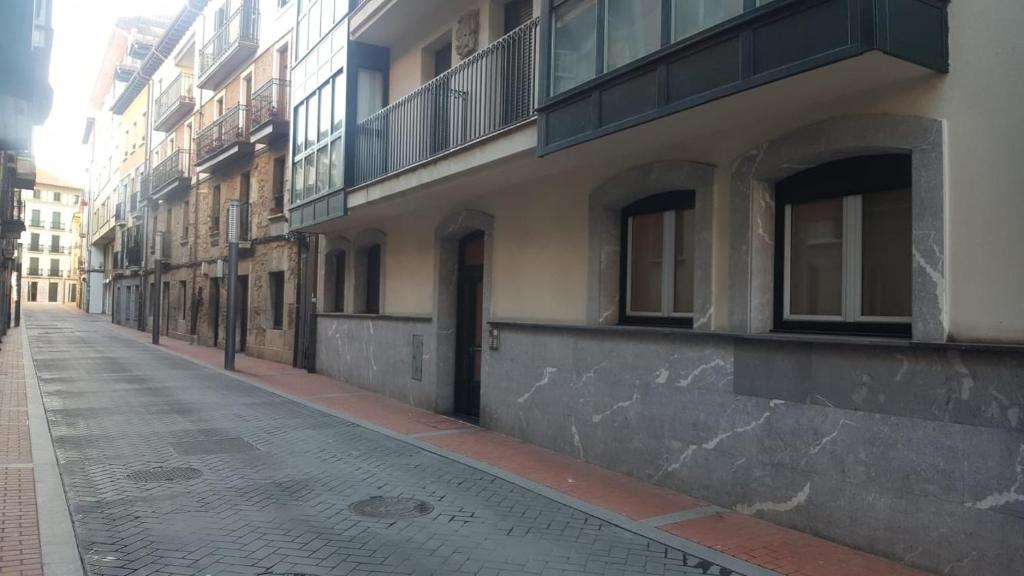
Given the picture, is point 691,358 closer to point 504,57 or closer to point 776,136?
point 776,136

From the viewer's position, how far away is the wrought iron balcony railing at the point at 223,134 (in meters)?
21.5

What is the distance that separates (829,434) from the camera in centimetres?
525

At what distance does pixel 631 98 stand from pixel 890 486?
3754mm

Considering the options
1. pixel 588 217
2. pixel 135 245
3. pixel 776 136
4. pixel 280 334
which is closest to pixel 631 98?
pixel 776 136

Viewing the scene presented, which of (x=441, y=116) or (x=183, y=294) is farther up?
(x=441, y=116)

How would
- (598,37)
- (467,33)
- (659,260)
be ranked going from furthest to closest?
1. (467,33)
2. (659,260)
3. (598,37)

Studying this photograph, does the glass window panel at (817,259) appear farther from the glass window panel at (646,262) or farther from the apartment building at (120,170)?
the apartment building at (120,170)

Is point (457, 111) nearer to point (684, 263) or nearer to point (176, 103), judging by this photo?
point (684, 263)

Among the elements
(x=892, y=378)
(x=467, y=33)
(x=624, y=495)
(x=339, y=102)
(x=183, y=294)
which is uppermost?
(x=467, y=33)

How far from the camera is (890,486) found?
15.9 feet

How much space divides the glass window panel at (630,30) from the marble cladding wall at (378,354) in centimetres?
608

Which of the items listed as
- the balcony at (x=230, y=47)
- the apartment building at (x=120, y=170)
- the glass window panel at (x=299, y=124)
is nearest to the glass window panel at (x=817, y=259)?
the glass window panel at (x=299, y=124)

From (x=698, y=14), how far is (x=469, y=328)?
6.67m

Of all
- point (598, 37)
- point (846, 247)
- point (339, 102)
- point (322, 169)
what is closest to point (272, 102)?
point (322, 169)
